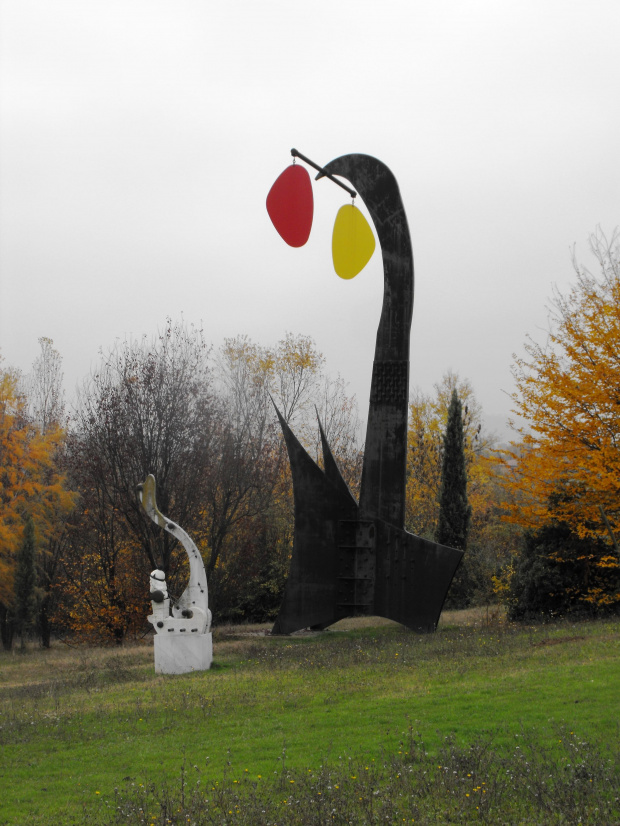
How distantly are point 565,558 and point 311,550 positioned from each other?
4.76 m

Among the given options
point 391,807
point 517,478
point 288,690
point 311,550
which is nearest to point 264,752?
point 391,807

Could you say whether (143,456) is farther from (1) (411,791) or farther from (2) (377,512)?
(1) (411,791)

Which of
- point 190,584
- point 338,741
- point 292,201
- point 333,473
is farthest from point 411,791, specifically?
point 333,473

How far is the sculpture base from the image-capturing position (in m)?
11.3

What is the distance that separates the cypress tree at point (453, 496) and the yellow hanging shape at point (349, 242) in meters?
12.5

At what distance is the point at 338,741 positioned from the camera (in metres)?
6.34

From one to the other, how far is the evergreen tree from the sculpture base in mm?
11660

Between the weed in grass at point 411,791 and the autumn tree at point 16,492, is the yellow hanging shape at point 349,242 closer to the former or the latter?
the weed in grass at point 411,791

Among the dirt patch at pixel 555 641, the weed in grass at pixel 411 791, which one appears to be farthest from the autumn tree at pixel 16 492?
the weed in grass at pixel 411 791

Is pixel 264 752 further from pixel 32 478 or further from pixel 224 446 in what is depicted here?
pixel 32 478

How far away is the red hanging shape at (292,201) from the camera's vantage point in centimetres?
1007

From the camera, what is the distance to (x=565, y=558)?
1455cm

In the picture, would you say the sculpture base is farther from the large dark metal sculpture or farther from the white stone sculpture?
the large dark metal sculpture

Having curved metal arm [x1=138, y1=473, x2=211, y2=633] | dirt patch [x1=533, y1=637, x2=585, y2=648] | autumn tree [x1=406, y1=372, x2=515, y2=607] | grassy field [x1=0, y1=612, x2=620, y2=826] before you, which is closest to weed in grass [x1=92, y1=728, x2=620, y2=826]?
grassy field [x1=0, y1=612, x2=620, y2=826]
